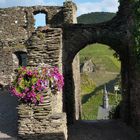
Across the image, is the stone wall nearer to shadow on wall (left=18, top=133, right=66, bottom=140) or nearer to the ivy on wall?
the ivy on wall

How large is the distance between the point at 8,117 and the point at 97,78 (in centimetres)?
5127

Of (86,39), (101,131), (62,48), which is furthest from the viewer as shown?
(86,39)

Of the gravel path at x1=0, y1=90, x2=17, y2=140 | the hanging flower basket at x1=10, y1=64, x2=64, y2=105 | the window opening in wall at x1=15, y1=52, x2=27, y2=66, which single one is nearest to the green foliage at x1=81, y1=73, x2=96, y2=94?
the window opening in wall at x1=15, y1=52, x2=27, y2=66

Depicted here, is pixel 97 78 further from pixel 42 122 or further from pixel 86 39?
pixel 42 122

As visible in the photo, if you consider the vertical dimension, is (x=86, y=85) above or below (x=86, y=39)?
below

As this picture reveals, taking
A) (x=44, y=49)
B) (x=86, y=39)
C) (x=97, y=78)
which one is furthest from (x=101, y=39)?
(x=97, y=78)

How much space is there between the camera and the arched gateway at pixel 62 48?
43.2ft

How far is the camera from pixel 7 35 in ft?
87.8

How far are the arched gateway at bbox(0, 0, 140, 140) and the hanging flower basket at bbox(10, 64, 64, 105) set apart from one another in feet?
1.04

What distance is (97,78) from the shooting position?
2618 inches

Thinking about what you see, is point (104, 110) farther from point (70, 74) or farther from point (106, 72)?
point (70, 74)

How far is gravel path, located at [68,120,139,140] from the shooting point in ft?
55.6

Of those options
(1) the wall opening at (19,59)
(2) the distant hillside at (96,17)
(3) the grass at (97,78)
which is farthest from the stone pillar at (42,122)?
(2) the distant hillside at (96,17)

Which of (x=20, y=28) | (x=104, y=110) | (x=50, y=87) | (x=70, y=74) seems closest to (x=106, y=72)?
(x=104, y=110)
